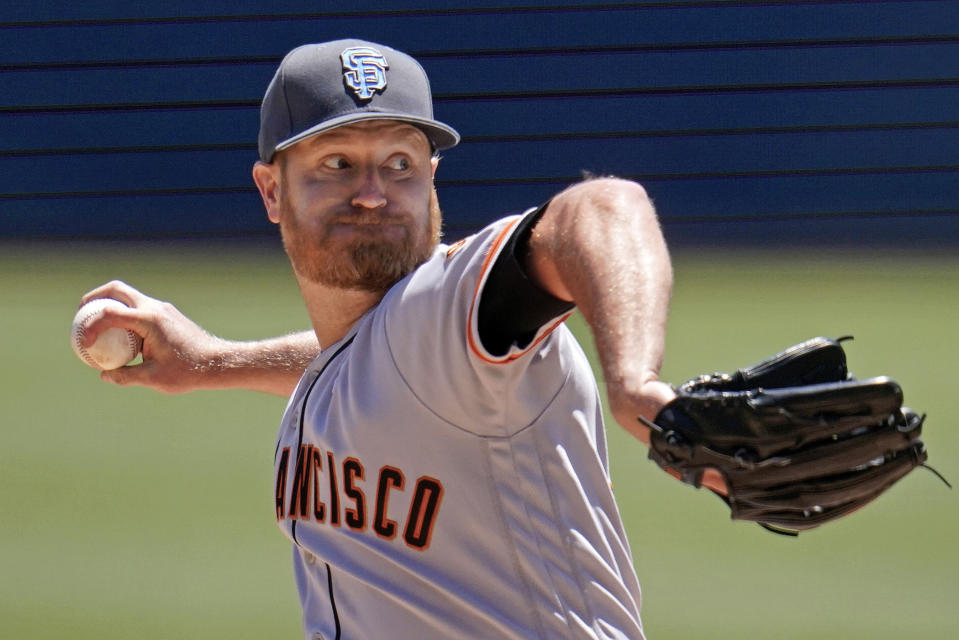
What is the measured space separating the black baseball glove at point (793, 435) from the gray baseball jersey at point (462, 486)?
1.15 ft

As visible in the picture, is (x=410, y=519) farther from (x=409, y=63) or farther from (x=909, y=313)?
(x=909, y=313)

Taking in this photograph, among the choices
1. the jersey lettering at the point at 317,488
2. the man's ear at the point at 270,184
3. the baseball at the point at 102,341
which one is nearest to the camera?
the jersey lettering at the point at 317,488

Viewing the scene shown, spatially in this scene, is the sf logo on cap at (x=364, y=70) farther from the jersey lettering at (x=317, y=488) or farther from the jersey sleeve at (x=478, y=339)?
the jersey lettering at (x=317, y=488)

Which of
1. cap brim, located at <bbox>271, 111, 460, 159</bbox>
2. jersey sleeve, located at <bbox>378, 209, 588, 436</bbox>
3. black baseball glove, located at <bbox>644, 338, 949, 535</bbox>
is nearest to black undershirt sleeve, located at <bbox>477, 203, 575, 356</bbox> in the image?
jersey sleeve, located at <bbox>378, 209, 588, 436</bbox>

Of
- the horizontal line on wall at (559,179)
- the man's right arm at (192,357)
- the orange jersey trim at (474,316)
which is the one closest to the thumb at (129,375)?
the man's right arm at (192,357)


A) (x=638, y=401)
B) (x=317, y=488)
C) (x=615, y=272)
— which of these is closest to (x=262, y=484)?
(x=317, y=488)

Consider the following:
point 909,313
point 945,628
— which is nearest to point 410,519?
point 945,628

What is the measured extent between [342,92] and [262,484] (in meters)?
2.33

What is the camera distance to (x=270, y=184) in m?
2.21

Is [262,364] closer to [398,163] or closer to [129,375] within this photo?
[129,375]

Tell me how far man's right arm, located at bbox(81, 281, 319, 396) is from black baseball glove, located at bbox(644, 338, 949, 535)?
1379mm

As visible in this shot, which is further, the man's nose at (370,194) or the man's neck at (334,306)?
the man's neck at (334,306)

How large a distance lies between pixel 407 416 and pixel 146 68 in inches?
151

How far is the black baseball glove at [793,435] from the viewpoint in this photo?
1226 mm
